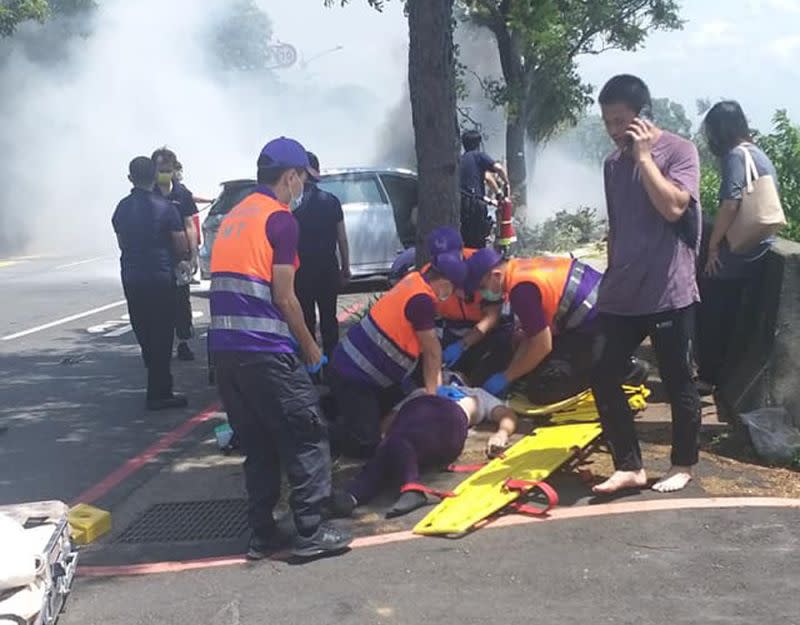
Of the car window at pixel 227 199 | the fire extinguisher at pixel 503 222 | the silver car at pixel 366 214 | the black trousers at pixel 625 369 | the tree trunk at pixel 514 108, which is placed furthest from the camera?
the tree trunk at pixel 514 108

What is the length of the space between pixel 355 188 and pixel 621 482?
331 inches

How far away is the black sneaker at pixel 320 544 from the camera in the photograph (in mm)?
4305

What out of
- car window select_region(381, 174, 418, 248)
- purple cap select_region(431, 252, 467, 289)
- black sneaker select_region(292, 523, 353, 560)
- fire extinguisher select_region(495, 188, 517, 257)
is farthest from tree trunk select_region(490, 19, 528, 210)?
black sneaker select_region(292, 523, 353, 560)

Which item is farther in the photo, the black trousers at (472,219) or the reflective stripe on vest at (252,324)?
the black trousers at (472,219)

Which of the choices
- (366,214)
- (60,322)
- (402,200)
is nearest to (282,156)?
(366,214)

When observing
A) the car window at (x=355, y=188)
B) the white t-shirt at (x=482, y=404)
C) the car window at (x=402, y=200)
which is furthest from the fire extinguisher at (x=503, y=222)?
the white t-shirt at (x=482, y=404)

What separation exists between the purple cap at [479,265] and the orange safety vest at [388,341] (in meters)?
0.32

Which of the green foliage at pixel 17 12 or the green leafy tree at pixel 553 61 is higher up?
the green foliage at pixel 17 12

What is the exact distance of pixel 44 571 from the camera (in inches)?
139

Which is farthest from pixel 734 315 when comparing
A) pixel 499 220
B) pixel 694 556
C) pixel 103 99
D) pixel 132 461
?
pixel 103 99

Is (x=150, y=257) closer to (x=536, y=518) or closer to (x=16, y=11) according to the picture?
(x=536, y=518)

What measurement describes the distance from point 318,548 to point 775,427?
2.44 metres

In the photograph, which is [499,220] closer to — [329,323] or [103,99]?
[329,323]

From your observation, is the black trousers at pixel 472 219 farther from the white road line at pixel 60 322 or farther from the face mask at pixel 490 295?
the white road line at pixel 60 322
